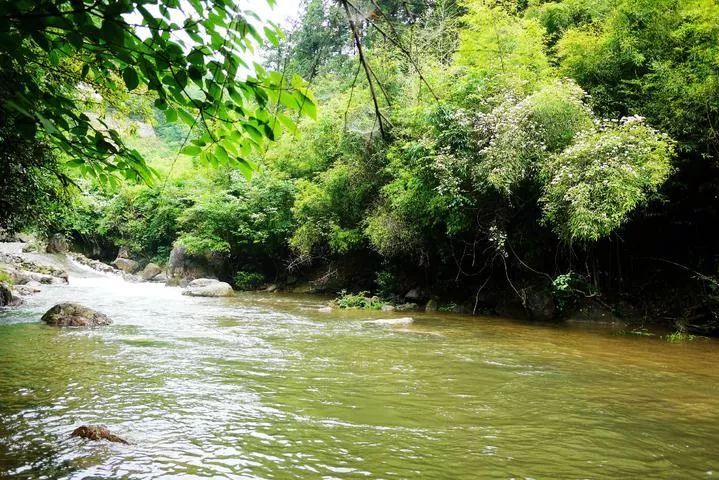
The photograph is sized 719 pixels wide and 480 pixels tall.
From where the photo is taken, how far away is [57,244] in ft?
92.1

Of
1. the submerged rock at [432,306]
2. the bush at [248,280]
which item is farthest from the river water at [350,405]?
the bush at [248,280]

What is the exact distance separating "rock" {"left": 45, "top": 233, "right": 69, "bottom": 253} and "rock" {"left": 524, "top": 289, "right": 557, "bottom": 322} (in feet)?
79.7

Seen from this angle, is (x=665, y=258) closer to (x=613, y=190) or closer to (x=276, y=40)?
(x=613, y=190)

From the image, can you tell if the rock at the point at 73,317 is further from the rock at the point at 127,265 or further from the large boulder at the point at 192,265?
the rock at the point at 127,265

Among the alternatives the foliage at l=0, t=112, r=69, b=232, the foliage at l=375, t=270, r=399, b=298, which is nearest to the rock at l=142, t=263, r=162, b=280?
the foliage at l=375, t=270, r=399, b=298

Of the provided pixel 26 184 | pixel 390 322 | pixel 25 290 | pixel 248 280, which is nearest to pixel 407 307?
pixel 390 322

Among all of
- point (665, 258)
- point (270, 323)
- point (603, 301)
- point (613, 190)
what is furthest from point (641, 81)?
point (270, 323)

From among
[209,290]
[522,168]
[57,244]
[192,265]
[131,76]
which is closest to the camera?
[131,76]

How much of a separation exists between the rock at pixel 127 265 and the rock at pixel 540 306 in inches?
917

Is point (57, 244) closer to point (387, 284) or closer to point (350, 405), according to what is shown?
point (387, 284)

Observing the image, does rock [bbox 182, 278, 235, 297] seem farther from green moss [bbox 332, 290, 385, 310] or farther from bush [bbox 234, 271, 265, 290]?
green moss [bbox 332, 290, 385, 310]

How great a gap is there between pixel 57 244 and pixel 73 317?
69.0 ft

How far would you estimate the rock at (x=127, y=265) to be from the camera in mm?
29203

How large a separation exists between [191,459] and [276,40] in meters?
3.14
